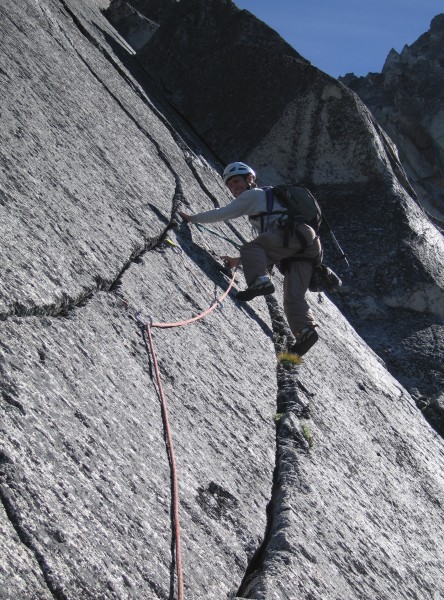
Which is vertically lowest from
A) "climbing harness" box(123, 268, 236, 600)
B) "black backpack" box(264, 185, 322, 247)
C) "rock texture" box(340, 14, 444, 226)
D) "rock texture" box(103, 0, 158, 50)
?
"climbing harness" box(123, 268, 236, 600)

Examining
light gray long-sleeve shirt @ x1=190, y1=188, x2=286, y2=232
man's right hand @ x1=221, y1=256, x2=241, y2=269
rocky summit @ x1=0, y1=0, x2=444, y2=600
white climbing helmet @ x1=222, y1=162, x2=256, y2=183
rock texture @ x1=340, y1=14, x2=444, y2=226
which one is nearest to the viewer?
rocky summit @ x1=0, y1=0, x2=444, y2=600

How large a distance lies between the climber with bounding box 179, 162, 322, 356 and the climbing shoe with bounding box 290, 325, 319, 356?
12 cm

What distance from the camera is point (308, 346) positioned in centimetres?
705

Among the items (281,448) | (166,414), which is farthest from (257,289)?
(166,414)

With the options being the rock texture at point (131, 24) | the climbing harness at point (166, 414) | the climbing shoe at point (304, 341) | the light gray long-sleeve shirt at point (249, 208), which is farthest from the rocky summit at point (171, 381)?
the rock texture at point (131, 24)

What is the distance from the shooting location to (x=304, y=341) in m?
7.04

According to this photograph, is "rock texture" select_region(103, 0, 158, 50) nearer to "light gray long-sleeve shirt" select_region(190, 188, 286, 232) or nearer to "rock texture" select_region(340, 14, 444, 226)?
"rock texture" select_region(340, 14, 444, 226)

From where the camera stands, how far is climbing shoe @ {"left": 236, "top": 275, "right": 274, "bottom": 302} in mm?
7258

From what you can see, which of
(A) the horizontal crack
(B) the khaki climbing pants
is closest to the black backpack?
(B) the khaki climbing pants

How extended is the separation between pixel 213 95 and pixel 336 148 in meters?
2.33

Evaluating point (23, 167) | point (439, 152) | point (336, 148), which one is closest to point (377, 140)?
point (336, 148)

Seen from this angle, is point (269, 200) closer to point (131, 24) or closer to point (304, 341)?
point (304, 341)

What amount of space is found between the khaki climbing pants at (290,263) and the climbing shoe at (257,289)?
0.38 ft

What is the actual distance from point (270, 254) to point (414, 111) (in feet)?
60.1
